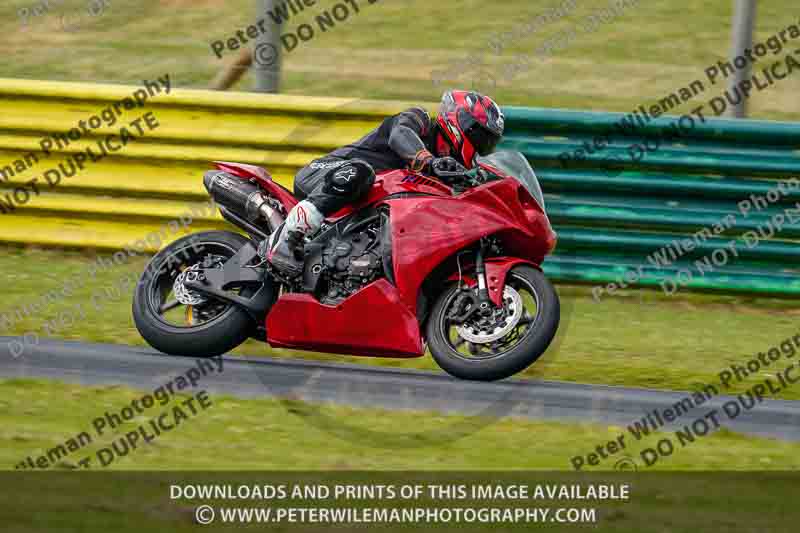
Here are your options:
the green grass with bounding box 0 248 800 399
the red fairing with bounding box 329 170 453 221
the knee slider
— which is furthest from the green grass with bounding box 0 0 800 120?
the knee slider

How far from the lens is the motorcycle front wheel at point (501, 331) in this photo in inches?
258

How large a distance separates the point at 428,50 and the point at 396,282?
10003 millimetres

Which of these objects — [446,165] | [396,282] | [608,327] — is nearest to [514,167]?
[446,165]

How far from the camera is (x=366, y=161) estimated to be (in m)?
7.18

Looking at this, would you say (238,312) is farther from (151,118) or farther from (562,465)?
(151,118)

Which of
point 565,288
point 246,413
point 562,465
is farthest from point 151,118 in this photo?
point 562,465

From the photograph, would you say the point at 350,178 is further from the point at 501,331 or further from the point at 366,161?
the point at 501,331

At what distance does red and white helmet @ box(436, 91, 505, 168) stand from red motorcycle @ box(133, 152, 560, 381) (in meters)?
0.12

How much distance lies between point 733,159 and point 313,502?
550 centimetres

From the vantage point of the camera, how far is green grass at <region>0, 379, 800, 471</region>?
561cm

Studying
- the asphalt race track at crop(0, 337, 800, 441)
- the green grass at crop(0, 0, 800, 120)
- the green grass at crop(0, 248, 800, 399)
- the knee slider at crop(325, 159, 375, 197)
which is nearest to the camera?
the asphalt race track at crop(0, 337, 800, 441)

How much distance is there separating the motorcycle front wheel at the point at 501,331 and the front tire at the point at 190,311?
1.09m

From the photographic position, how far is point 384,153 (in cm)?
721

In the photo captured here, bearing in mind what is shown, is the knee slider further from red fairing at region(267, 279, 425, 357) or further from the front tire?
the front tire
